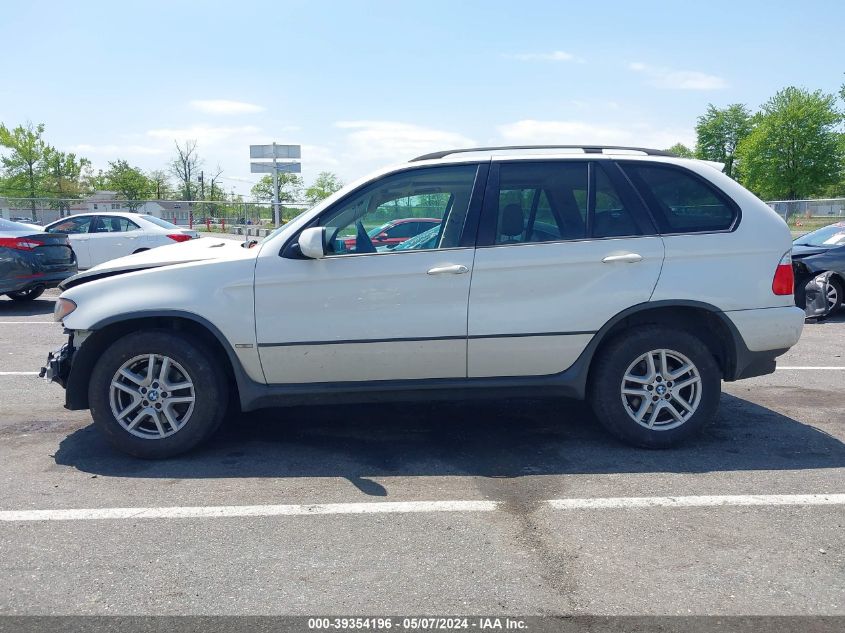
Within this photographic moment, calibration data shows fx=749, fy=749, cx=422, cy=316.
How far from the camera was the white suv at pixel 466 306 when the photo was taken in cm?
470

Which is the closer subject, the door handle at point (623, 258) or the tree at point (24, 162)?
the door handle at point (623, 258)

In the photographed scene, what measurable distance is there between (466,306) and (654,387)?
4.47ft

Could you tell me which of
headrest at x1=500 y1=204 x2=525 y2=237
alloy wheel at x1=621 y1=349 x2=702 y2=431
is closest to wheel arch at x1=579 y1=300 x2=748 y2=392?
alloy wheel at x1=621 y1=349 x2=702 y2=431

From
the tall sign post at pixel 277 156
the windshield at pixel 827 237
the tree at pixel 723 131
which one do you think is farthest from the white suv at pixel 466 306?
the tree at pixel 723 131

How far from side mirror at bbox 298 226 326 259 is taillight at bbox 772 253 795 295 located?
115 inches

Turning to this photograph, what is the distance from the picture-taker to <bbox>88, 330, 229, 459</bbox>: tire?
4.71 metres

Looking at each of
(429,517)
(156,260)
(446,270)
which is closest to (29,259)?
(156,260)

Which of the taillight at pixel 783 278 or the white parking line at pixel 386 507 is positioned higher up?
the taillight at pixel 783 278

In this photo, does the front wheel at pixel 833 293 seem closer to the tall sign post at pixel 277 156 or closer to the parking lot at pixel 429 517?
the parking lot at pixel 429 517

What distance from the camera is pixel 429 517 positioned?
3.88 m

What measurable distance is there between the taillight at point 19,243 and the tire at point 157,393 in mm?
8061

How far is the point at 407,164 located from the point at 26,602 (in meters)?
3.28

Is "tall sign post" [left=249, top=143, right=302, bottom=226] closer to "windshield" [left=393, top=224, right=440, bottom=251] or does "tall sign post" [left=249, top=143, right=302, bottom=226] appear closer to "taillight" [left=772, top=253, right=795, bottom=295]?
"windshield" [left=393, top=224, right=440, bottom=251]

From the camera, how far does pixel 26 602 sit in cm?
309
